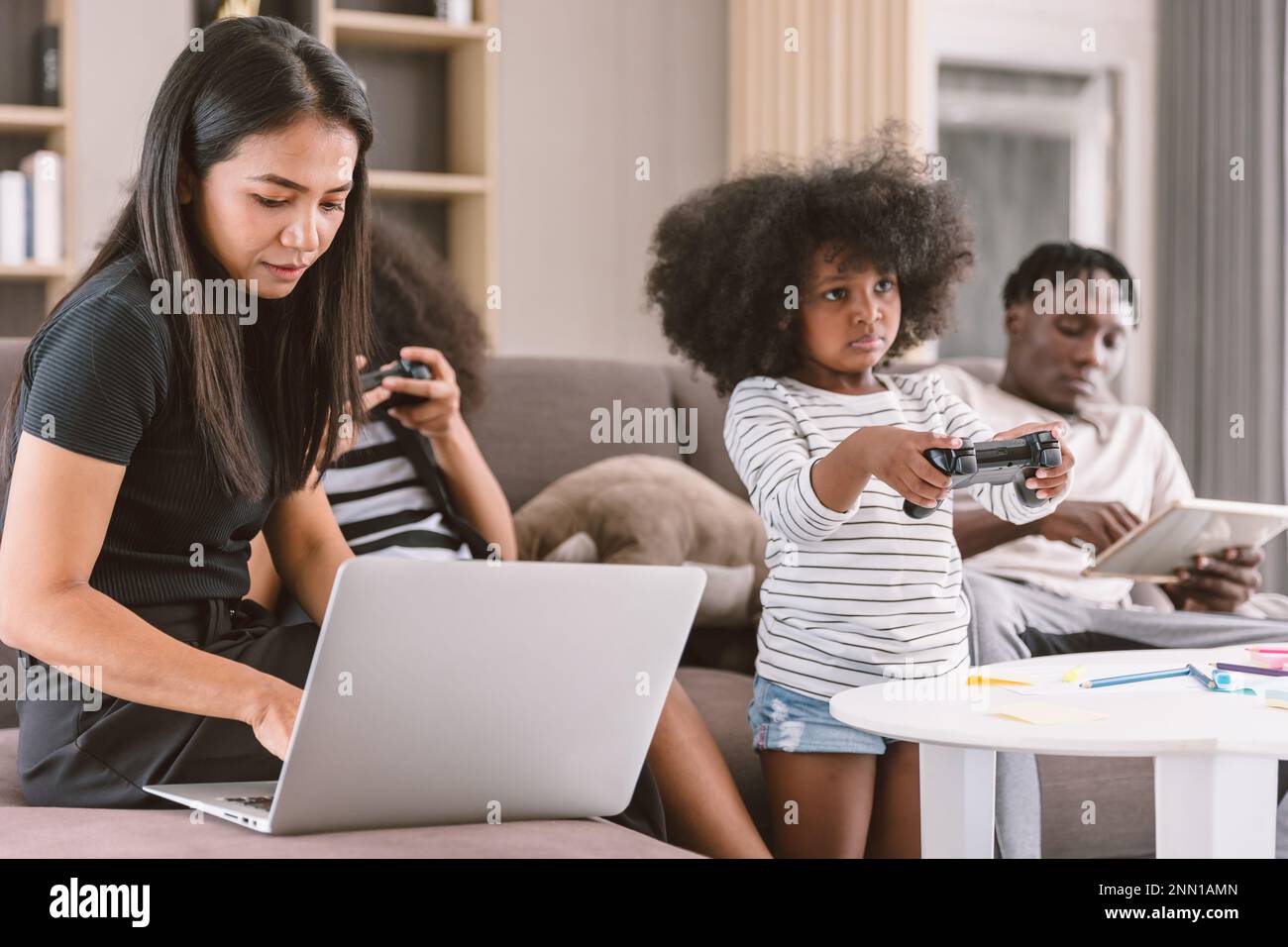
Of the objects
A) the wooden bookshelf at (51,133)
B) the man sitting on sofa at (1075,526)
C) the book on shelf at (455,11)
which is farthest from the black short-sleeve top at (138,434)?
the book on shelf at (455,11)

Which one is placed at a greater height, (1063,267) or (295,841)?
(1063,267)

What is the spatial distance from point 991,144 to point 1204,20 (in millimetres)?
642

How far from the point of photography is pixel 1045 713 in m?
1.09

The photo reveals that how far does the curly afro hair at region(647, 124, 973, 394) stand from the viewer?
5.35 ft

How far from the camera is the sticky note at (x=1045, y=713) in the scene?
42.2 inches

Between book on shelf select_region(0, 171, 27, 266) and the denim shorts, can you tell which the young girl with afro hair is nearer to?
the denim shorts

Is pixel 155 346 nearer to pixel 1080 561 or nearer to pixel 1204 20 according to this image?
pixel 1080 561

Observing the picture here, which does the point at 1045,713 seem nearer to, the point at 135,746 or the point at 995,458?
the point at 995,458

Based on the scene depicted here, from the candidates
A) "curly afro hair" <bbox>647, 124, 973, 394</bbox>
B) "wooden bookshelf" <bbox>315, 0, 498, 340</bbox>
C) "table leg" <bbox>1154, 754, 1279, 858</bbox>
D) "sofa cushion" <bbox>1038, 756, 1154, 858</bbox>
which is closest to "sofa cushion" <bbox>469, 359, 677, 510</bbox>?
"curly afro hair" <bbox>647, 124, 973, 394</bbox>

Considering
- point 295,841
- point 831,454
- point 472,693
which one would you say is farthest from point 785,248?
point 295,841

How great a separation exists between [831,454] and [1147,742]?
1.47ft

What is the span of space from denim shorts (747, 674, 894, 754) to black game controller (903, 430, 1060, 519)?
36cm

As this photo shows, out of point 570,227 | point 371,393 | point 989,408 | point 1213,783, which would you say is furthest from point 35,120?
point 1213,783
